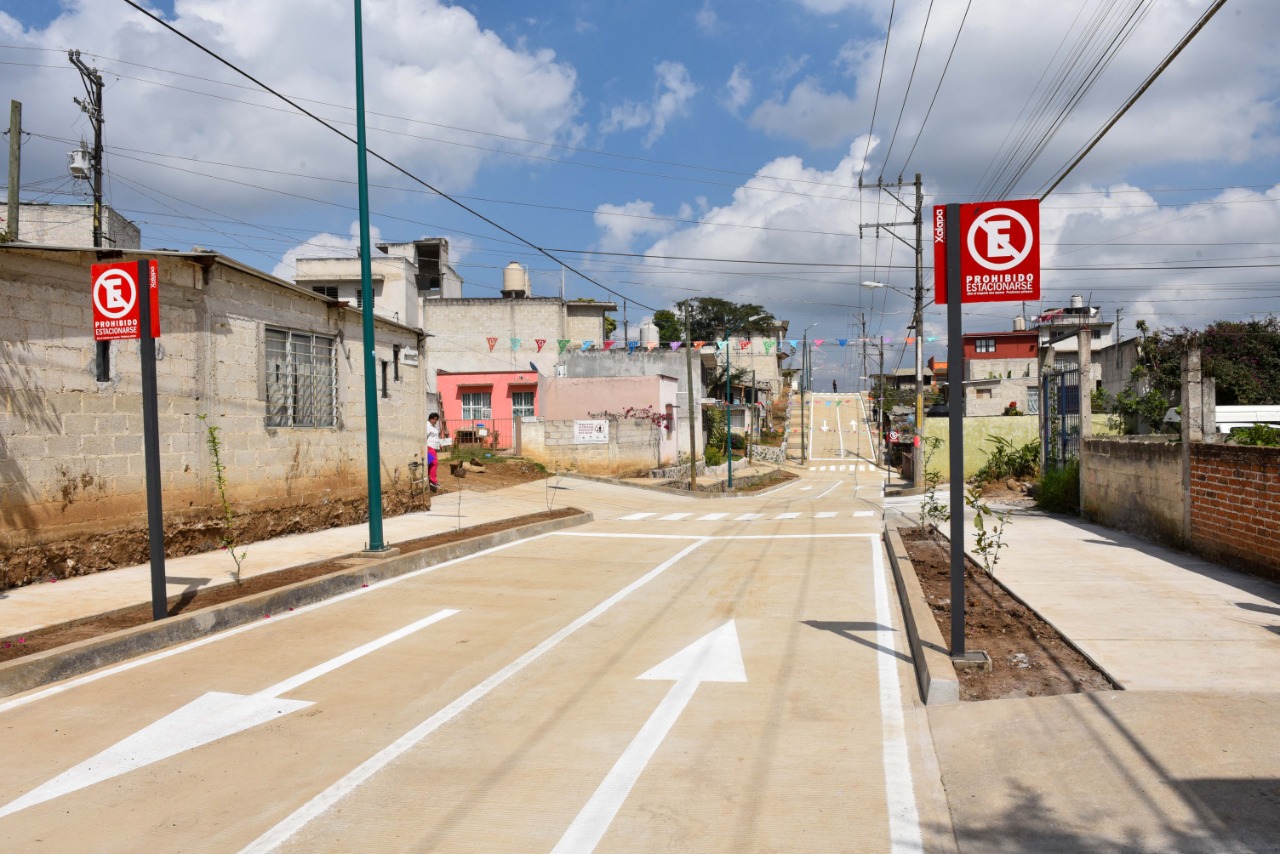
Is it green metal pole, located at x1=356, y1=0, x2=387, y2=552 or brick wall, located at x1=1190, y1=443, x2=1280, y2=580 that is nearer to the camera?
brick wall, located at x1=1190, y1=443, x2=1280, y2=580

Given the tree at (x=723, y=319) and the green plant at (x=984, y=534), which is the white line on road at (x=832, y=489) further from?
the tree at (x=723, y=319)

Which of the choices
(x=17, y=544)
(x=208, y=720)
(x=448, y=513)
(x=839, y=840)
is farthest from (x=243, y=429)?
(x=839, y=840)

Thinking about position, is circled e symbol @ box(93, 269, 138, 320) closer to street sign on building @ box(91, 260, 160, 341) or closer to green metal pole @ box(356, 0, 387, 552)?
street sign on building @ box(91, 260, 160, 341)

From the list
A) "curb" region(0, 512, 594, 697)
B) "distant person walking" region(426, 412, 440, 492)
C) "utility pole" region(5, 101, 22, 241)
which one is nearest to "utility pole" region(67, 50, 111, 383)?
"utility pole" region(5, 101, 22, 241)

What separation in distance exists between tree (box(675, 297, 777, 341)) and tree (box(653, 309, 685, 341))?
21.8 feet

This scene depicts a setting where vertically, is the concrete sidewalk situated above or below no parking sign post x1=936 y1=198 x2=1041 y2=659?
below

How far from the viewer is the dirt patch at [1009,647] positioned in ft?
20.9

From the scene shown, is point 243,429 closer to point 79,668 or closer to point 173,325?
point 173,325

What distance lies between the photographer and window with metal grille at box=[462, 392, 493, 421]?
44.7 meters

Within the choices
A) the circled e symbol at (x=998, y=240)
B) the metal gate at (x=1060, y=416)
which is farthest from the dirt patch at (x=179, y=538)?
the metal gate at (x=1060, y=416)

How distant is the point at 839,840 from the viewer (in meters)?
4.37

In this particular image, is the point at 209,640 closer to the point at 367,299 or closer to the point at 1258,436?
the point at 367,299

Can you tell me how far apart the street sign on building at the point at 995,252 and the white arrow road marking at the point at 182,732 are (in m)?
5.51

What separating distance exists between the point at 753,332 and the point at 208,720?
3916 inches
